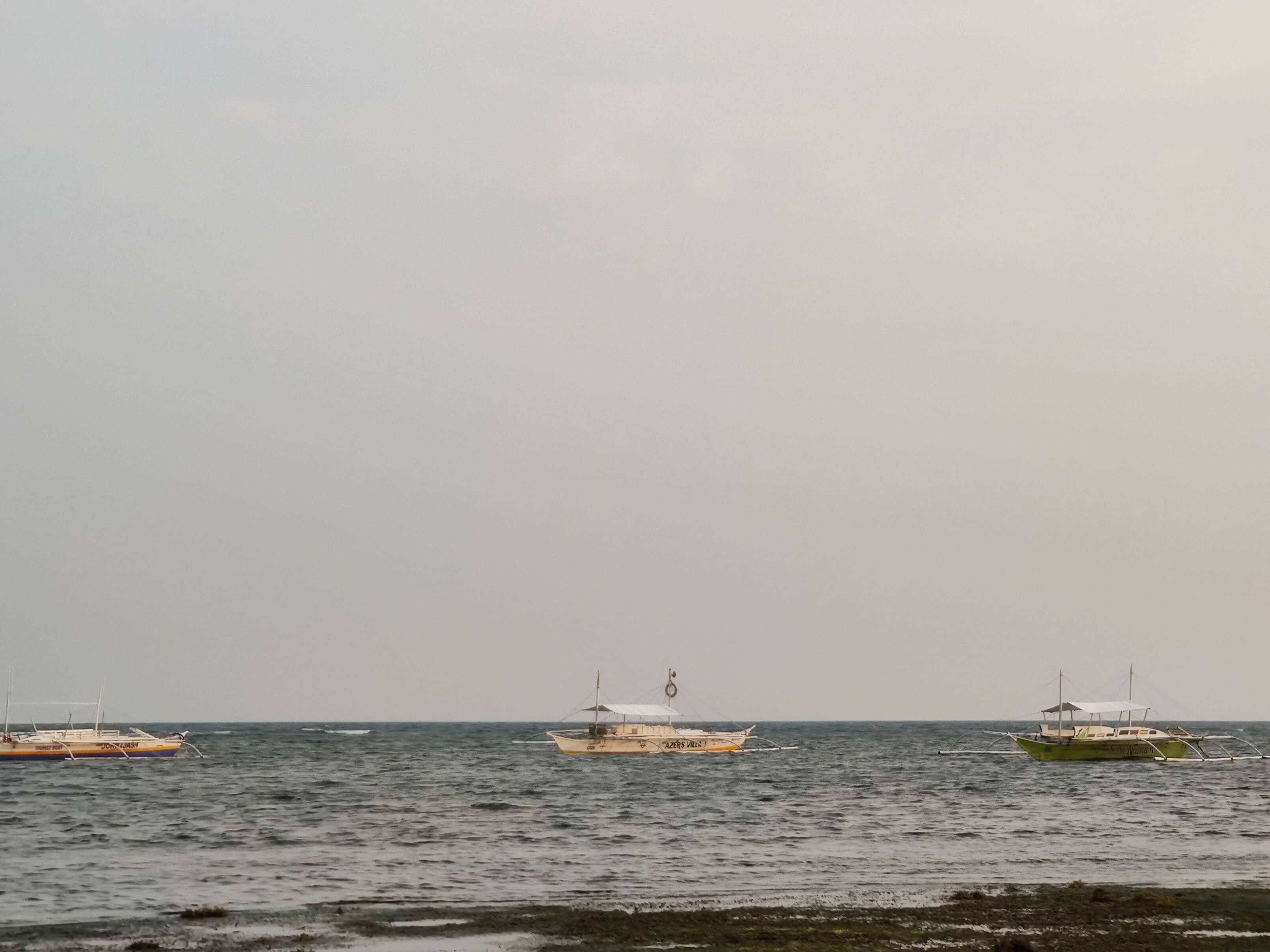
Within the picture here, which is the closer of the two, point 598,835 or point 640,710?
point 598,835

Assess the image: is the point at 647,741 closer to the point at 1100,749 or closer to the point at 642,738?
the point at 642,738

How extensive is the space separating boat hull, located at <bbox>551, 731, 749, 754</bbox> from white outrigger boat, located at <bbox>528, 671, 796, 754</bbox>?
35mm

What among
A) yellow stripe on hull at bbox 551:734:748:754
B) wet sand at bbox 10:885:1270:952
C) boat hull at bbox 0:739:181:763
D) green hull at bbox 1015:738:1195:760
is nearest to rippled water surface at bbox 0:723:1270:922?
wet sand at bbox 10:885:1270:952

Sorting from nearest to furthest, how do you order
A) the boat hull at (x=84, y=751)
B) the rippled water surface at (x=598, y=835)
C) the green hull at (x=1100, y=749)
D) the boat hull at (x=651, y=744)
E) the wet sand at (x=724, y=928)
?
the wet sand at (x=724, y=928), the rippled water surface at (x=598, y=835), the green hull at (x=1100, y=749), the boat hull at (x=84, y=751), the boat hull at (x=651, y=744)

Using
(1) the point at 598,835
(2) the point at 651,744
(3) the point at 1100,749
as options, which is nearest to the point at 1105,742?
(3) the point at 1100,749

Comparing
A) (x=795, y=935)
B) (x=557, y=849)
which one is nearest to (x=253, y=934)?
(x=795, y=935)

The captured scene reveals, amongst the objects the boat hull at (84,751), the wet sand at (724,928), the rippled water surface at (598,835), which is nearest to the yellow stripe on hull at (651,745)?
the rippled water surface at (598,835)

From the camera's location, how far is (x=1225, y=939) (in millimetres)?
24859

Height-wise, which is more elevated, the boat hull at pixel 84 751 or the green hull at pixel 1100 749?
the green hull at pixel 1100 749

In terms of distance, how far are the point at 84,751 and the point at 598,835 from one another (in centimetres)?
7637

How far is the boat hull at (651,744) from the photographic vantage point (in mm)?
117062

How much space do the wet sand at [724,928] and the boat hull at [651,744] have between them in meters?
86.9

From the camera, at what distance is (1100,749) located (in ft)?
349

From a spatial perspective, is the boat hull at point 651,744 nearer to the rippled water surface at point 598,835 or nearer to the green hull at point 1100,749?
the rippled water surface at point 598,835
